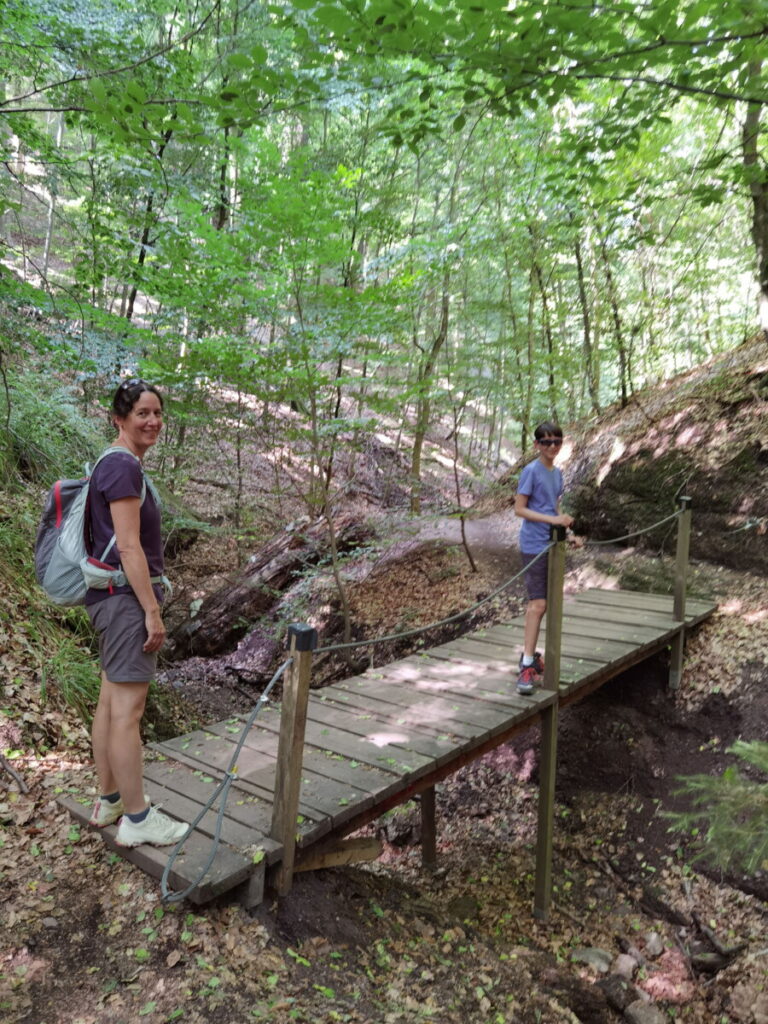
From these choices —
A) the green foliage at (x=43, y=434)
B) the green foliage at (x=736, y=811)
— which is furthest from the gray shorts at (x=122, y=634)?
the green foliage at (x=43, y=434)

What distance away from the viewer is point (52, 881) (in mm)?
2996

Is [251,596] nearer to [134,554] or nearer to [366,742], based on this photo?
[366,742]

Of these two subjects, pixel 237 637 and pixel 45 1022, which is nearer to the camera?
pixel 45 1022

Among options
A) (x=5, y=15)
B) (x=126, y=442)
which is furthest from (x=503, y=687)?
(x=5, y=15)

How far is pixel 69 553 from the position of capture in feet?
9.39

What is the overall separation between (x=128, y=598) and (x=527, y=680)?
3216 millimetres

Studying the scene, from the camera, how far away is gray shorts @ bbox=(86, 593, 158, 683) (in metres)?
2.84

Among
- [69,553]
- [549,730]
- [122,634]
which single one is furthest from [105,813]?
[549,730]

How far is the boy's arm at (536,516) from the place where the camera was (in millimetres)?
4719

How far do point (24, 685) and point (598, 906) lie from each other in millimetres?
4815

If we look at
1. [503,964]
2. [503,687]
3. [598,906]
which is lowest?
[598,906]

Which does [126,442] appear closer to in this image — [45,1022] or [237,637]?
[45,1022]

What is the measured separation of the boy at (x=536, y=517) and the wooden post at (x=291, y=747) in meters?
2.39

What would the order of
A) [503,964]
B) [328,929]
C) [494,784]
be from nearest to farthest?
[328,929], [503,964], [494,784]
